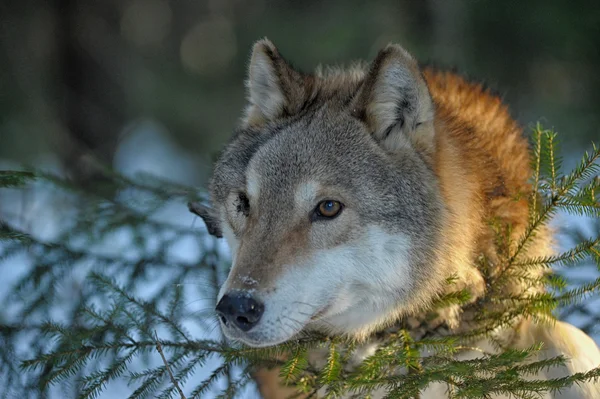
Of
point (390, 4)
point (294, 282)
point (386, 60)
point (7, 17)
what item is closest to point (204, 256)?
point (294, 282)

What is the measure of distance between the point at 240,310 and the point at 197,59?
7671mm

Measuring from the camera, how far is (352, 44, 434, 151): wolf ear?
3.11 metres

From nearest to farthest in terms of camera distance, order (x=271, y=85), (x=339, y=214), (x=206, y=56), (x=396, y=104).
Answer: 1. (x=339, y=214)
2. (x=396, y=104)
3. (x=271, y=85)
4. (x=206, y=56)

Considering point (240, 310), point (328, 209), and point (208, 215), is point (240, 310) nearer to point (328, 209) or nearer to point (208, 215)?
point (328, 209)

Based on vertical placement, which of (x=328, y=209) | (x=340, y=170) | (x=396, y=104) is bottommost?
(x=328, y=209)

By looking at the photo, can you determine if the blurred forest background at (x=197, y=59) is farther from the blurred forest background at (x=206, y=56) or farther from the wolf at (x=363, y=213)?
the wolf at (x=363, y=213)

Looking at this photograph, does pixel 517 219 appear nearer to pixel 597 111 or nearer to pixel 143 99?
pixel 597 111

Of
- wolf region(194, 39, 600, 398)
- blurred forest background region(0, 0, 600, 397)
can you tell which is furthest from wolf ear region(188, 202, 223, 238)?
blurred forest background region(0, 0, 600, 397)

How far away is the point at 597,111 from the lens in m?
7.25

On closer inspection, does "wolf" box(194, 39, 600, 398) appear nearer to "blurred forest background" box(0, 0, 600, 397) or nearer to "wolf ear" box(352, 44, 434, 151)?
"wolf ear" box(352, 44, 434, 151)

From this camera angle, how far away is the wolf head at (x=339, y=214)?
9.38 feet

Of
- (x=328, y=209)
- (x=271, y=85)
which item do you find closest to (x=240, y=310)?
(x=328, y=209)

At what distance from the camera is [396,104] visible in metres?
3.24

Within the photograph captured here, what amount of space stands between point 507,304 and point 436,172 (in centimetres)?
66
